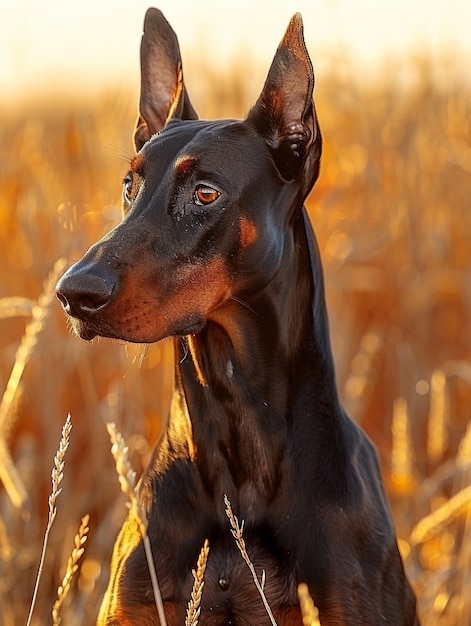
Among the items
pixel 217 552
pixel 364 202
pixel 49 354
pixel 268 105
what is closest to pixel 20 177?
pixel 49 354

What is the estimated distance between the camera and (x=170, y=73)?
2863mm

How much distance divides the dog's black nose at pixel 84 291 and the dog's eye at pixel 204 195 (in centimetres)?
33

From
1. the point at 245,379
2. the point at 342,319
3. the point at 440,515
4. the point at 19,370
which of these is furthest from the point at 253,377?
the point at 342,319

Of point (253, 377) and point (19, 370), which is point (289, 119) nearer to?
point (253, 377)

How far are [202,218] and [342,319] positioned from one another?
7.38ft

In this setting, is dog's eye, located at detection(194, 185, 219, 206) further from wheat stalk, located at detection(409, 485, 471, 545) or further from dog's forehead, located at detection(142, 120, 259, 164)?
wheat stalk, located at detection(409, 485, 471, 545)

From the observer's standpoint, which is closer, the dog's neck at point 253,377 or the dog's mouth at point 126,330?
the dog's mouth at point 126,330

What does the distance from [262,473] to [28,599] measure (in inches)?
54.0

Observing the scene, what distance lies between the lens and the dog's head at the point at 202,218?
84.5 inches

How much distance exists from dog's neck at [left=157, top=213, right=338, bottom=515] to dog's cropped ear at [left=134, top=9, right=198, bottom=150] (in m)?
0.57

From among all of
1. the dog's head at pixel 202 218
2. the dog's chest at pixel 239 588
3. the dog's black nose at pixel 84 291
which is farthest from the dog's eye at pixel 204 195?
the dog's chest at pixel 239 588

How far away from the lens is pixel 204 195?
2346mm

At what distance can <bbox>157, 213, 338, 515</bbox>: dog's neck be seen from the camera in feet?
8.08

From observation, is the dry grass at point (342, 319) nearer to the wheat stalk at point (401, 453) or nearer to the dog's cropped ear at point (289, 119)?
the wheat stalk at point (401, 453)
